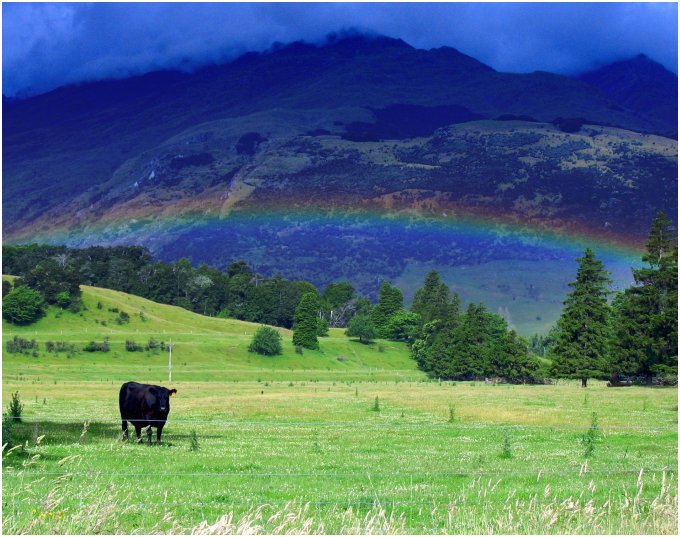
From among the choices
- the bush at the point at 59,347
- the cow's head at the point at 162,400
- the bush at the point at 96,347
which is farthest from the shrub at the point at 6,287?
the cow's head at the point at 162,400

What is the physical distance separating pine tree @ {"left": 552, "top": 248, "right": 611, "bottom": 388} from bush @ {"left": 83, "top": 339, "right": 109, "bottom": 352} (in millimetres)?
67711

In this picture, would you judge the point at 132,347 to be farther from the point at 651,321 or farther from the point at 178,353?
the point at 651,321

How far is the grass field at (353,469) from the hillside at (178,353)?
202 ft

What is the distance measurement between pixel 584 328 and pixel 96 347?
7036 cm

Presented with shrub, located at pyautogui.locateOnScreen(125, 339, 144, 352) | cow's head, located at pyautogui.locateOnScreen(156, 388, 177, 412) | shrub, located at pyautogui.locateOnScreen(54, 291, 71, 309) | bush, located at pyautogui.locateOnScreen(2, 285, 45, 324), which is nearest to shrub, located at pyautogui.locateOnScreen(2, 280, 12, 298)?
bush, located at pyautogui.locateOnScreen(2, 285, 45, 324)

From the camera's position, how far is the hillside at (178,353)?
11181cm

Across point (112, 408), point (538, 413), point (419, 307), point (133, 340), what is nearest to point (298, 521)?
point (538, 413)

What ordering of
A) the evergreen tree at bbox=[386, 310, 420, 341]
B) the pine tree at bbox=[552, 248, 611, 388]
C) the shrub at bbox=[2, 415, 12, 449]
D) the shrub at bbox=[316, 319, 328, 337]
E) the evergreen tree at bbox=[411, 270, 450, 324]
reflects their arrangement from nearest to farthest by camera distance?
the shrub at bbox=[2, 415, 12, 449] → the pine tree at bbox=[552, 248, 611, 388] → the evergreen tree at bbox=[411, 270, 450, 324] → the evergreen tree at bbox=[386, 310, 420, 341] → the shrub at bbox=[316, 319, 328, 337]

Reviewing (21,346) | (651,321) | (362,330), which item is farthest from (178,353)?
(651,321)

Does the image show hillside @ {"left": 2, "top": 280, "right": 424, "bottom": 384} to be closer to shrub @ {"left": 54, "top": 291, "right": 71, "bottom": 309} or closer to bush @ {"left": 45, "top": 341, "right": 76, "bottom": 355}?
bush @ {"left": 45, "top": 341, "right": 76, "bottom": 355}

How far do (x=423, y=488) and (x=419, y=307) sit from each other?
533 feet

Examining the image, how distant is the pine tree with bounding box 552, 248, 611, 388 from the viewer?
8031 cm

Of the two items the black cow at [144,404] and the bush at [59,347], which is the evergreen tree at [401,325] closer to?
the bush at [59,347]

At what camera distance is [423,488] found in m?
17.8
